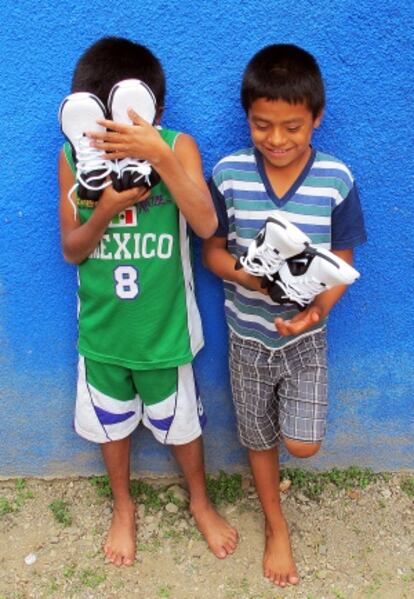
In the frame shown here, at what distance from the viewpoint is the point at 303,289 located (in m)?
1.69

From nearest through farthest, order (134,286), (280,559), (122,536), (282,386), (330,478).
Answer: (134,286) → (282,386) → (280,559) → (122,536) → (330,478)

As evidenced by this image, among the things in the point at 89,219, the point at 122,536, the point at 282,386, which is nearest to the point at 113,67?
the point at 89,219

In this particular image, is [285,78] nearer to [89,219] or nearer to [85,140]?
[85,140]

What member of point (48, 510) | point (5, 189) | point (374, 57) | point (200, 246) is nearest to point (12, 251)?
point (5, 189)

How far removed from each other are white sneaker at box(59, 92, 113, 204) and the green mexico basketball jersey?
0.45ft

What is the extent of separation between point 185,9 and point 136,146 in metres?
0.49

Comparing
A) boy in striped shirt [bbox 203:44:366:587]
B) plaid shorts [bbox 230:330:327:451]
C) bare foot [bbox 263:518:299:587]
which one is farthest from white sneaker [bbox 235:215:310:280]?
bare foot [bbox 263:518:299:587]

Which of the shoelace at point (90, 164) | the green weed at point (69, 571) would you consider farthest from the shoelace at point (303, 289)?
the green weed at point (69, 571)

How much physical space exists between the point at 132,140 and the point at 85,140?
0.43 ft

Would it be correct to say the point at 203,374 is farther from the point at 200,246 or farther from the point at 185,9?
the point at 185,9

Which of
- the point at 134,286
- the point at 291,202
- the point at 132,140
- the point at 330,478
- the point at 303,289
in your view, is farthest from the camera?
the point at 330,478

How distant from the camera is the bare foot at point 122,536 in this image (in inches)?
88.7

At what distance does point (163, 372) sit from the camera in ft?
6.75

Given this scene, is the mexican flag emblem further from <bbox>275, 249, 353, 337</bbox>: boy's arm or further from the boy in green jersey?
<bbox>275, 249, 353, 337</bbox>: boy's arm
